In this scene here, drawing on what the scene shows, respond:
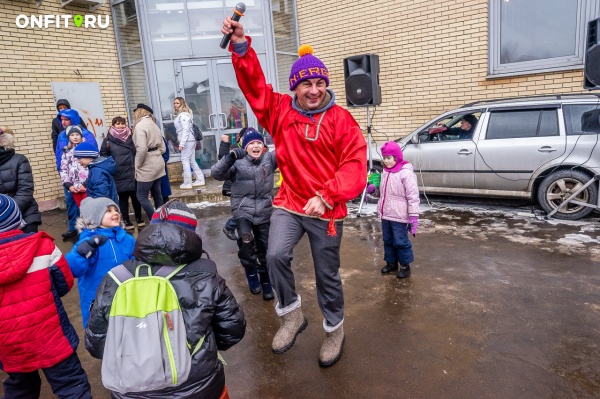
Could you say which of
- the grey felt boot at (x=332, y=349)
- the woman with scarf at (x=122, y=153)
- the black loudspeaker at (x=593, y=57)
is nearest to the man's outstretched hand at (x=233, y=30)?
the grey felt boot at (x=332, y=349)

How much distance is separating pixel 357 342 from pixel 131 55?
933 cm

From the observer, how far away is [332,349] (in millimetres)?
2975

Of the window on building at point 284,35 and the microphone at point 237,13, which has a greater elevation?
the window on building at point 284,35

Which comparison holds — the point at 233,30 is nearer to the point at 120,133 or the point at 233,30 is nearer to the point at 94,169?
the point at 94,169

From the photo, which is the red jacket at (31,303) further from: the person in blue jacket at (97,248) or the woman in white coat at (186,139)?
the woman in white coat at (186,139)

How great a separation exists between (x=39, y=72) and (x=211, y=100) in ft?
11.7

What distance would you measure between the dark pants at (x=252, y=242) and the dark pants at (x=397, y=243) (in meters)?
1.33

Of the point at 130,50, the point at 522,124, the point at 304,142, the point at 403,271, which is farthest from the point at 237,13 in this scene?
the point at 130,50

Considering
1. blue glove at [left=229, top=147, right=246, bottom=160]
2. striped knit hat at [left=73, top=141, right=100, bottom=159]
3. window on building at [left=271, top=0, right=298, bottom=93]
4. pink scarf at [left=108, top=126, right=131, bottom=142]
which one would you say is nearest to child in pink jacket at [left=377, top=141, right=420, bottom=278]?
blue glove at [left=229, top=147, right=246, bottom=160]

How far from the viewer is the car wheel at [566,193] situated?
6051mm

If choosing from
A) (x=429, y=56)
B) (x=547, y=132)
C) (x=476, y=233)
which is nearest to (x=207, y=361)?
(x=476, y=233)

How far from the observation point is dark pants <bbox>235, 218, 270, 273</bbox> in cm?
387

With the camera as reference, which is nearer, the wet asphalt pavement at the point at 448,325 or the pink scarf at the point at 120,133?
the wet asphalt pavement at the point at 448,325

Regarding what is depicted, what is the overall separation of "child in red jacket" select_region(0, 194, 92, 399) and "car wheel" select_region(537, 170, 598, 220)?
637cm
